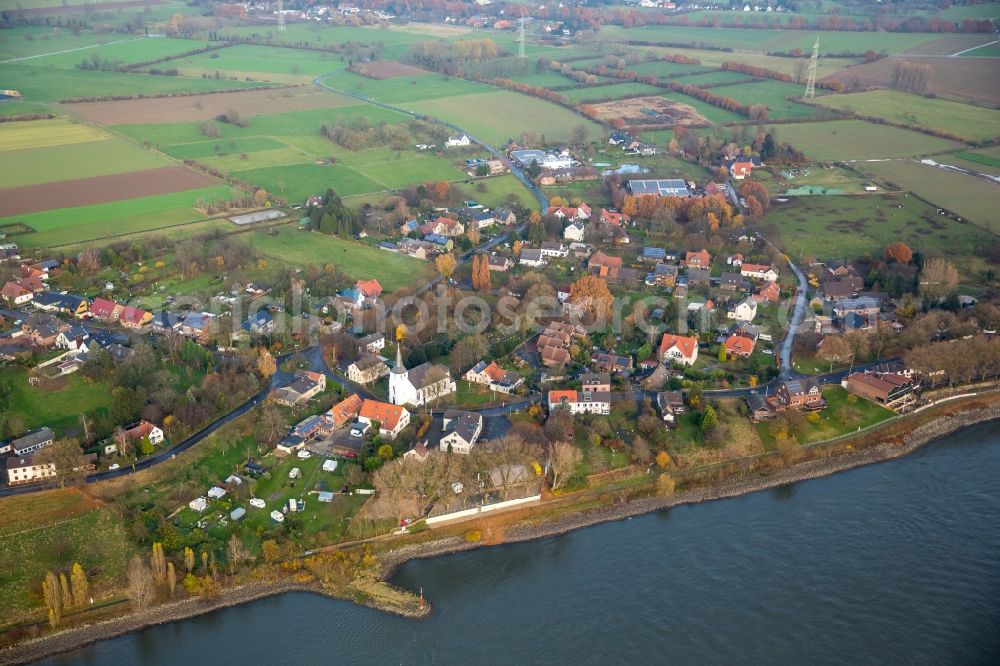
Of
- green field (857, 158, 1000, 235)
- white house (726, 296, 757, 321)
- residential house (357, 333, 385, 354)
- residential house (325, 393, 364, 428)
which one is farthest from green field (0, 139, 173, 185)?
green field (857, 158, 1000, 235)

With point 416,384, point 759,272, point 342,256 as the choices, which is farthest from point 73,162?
point 759,272

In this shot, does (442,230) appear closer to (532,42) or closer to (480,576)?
(480,576)

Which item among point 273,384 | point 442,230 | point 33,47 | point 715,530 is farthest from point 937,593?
point 33,47

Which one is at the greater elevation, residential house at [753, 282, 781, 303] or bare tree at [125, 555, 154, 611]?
residential house at [753, 282, 781, 303]

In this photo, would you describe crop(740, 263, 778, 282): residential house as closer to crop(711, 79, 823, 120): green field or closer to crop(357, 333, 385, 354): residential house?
crop(357, 333, 385, 354): residential house

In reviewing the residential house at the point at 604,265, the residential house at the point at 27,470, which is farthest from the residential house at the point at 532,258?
the residential house at the point at 27,470

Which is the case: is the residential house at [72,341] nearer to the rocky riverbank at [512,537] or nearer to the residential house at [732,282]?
the rocky riverbank at [512,537]
